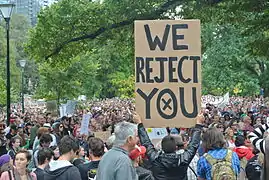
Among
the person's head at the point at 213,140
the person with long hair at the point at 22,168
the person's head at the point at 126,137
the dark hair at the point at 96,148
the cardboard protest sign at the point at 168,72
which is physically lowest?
the person with long hair at the point at 22,168

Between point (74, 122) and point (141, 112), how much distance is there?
13.4m

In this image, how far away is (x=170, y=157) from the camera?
627cm

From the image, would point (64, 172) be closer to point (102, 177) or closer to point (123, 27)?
point (102, 177)

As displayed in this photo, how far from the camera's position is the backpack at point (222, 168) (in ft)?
20.8

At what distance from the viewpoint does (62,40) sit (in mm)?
21000

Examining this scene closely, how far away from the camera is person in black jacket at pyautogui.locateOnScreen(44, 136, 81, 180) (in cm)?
620

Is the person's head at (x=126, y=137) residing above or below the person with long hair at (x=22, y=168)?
above

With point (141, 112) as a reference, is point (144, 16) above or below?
above

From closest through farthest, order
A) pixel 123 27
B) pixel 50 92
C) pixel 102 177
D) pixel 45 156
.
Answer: pixel 102 177 < pixel 45 156 < pixel 123 27 < pixel 50 92

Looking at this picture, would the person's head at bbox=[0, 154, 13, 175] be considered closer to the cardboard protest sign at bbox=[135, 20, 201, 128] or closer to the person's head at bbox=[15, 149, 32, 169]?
the person's head at bbox=[15, 149, 32, 169]

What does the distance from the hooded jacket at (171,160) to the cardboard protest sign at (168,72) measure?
24 cm

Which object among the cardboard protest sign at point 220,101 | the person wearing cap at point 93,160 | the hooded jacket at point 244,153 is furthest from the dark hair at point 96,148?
the cardboard protest sign at point 220,101

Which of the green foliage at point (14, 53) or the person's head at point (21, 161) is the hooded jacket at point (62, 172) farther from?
the green foliage at point (14, 53)

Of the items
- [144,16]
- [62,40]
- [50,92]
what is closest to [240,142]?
[144,16]
